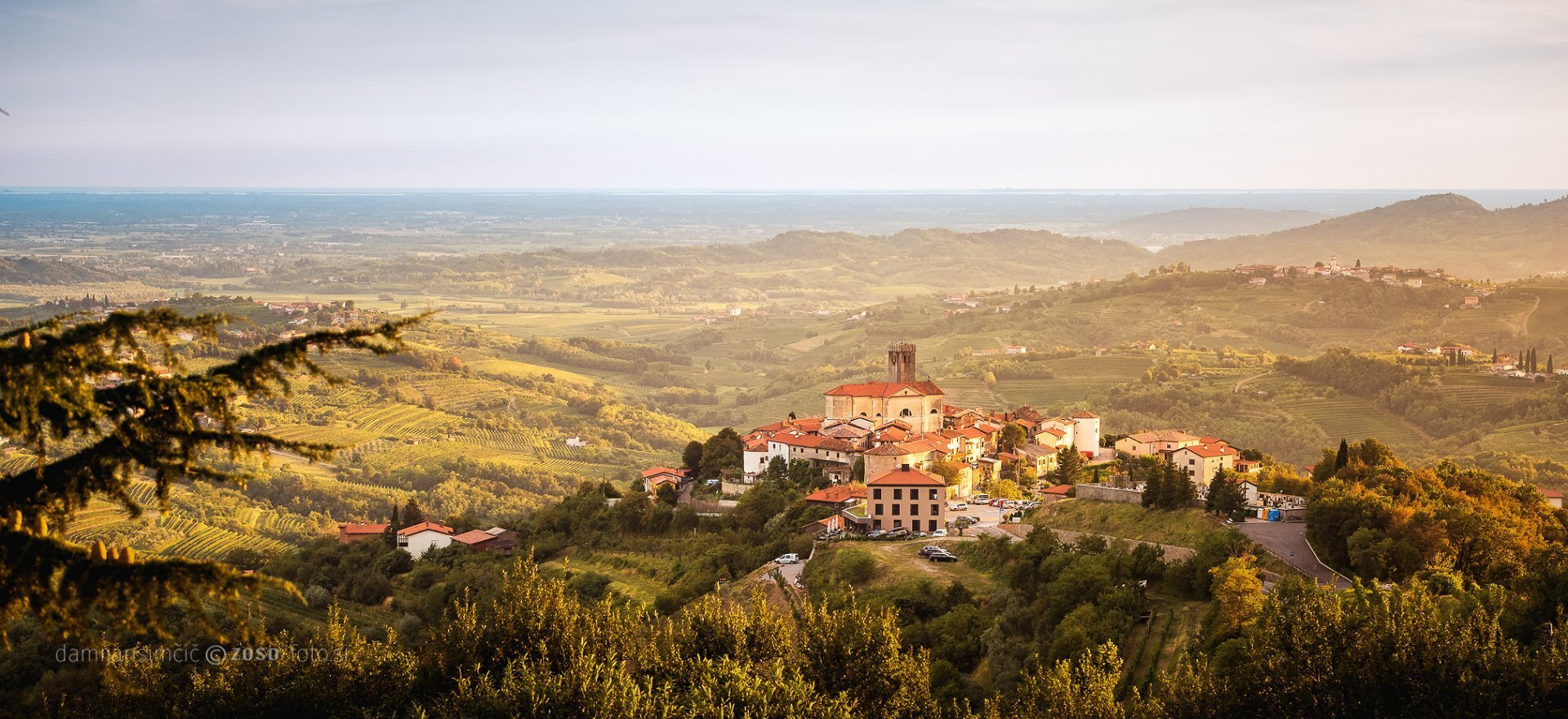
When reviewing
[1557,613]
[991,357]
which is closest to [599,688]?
[1557,613]

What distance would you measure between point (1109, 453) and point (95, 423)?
48.9 m

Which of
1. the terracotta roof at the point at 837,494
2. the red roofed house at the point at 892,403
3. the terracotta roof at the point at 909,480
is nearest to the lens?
the terracotta roof at the point at 909,480

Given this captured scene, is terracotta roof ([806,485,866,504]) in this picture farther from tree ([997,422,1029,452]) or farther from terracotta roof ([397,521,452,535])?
terracotta roof ([397,521,452,535])

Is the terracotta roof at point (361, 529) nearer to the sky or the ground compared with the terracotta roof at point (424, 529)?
nearer to the ground

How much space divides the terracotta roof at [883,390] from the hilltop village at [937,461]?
57 millimetres

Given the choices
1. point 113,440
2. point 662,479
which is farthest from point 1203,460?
point 113,440

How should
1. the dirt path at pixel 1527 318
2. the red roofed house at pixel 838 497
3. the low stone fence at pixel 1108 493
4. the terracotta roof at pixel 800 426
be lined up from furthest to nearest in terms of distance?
the dirt path at pixel 1527 318 < the terracotta roof at pixel 800 426 < the red roofed house at pixel 838 497 < the low stone fence at pixel 1108 493

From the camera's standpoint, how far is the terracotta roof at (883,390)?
173 ft

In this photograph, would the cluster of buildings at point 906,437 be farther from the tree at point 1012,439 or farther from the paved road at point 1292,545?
the paved road at point 1292,545

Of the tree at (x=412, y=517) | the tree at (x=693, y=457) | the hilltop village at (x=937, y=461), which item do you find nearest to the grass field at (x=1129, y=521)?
the hilltop village at (x=937, y=461)

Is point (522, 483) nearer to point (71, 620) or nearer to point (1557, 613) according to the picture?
point (1557, 613)

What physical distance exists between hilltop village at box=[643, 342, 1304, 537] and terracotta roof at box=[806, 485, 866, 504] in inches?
2.1

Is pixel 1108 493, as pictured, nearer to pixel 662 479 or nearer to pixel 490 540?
pixel 662 479

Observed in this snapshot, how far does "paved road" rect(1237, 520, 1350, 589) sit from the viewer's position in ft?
93.0
